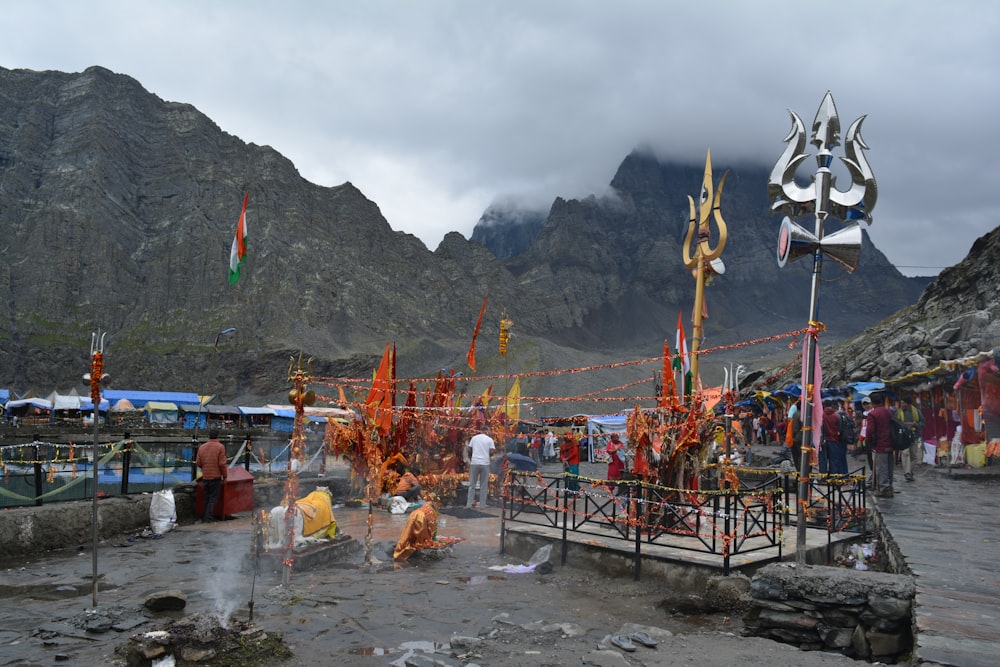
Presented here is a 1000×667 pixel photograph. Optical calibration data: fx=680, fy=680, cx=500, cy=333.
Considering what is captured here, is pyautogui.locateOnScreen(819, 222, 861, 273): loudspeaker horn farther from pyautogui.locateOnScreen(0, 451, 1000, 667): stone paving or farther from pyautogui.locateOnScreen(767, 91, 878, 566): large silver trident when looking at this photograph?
pyautogui.locateOnScreen(0, 451, 1000, 667): stone paving

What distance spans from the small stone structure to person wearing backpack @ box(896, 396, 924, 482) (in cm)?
872

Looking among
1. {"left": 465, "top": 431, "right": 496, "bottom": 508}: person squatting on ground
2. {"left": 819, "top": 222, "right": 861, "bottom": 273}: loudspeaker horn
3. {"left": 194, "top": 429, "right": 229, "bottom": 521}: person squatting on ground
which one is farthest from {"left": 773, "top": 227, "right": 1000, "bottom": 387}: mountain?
{"left": 194, "top": 429, "right": 229, "bottom": 521}: person squatting on ground

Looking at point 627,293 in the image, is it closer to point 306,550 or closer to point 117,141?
point 117,141

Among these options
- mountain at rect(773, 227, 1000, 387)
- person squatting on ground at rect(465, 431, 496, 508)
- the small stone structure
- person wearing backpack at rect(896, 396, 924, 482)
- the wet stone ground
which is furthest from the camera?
mountain at rect(773, 227, 1000, 387)

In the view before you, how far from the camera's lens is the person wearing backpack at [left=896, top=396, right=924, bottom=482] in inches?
570

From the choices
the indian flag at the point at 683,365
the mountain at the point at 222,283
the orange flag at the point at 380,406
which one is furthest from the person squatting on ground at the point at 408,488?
the mountain at the point at 222,283

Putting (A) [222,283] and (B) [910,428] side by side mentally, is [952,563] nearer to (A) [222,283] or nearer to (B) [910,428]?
(B) [910,428]

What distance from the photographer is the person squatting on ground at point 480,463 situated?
1504 cm

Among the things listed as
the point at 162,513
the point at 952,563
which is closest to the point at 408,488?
the point at 162,513

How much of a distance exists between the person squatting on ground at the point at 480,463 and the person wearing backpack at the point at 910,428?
8.52 meters

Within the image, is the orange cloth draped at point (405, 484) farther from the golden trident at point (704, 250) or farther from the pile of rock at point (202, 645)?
the pile of rock at point (202, 645)

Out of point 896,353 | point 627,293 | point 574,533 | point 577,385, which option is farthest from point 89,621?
point 627,293

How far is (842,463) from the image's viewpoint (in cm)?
1248

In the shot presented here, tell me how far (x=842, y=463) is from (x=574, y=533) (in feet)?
19.0
